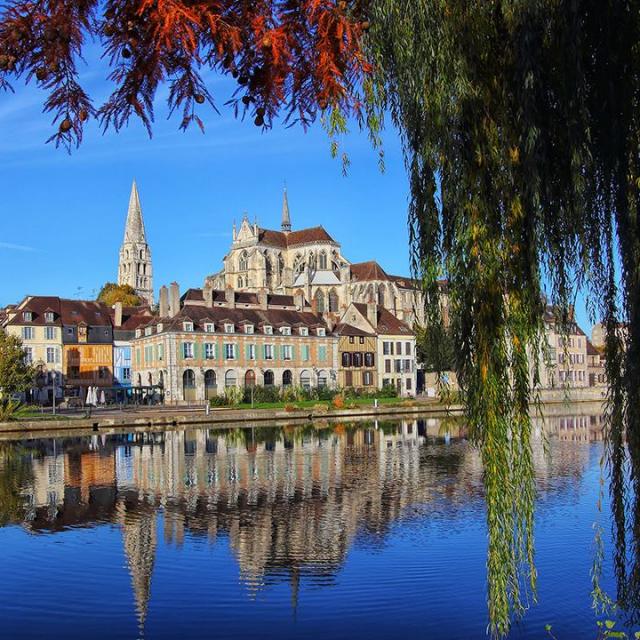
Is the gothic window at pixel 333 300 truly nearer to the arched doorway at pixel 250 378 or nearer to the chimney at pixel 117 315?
the chimney at pixel 117 315

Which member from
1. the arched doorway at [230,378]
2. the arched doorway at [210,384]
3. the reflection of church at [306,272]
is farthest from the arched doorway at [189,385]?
the reflection of church at [306,272]

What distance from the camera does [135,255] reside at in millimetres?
172125

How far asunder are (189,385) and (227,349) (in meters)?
4.82

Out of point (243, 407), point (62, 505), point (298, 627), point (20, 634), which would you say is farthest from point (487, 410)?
point (243, 407)

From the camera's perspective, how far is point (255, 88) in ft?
14.1

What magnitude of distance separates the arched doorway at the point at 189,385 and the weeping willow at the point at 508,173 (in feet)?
213

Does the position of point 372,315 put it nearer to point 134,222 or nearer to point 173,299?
point 173,299

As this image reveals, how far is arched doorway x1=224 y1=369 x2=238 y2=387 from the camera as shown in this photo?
72.0 metres

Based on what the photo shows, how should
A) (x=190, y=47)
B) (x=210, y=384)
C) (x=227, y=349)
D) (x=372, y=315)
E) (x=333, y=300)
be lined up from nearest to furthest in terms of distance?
1. (x=190, y=47)
2. (x=210, y=384)
3. (x=227, y=349)
4. (x=372, y=315)
5. (x=333, y=300)

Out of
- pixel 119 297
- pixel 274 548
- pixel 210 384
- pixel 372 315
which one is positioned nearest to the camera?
pixel 274 548

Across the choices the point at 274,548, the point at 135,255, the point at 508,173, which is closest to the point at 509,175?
the point at 508,173

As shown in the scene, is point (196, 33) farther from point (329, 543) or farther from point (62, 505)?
point (62, 505)

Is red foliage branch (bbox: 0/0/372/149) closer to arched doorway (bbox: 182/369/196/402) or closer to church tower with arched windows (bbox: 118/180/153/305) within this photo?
arched doorway (bbox: 182/369/196/402)

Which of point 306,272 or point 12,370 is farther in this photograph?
point 306,272
